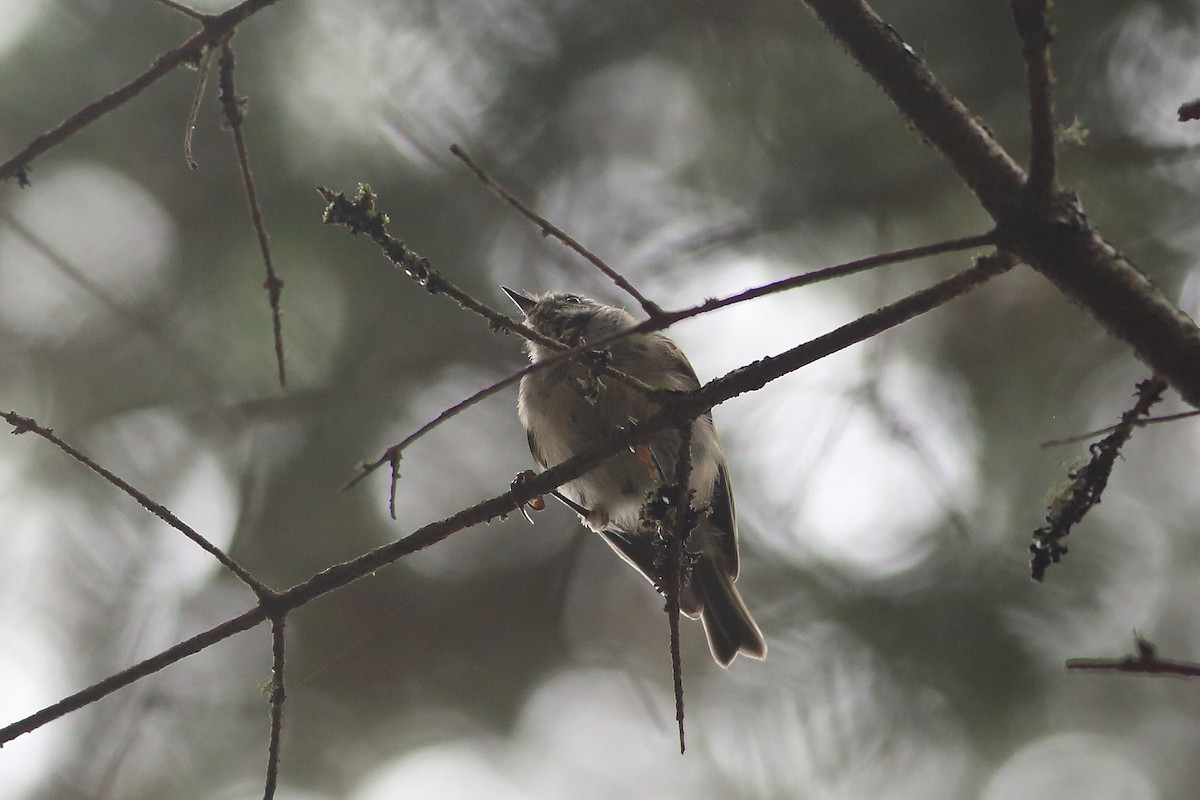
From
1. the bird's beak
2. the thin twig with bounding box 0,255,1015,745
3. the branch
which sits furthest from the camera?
the bird's beak

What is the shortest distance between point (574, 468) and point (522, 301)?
97.1 inches

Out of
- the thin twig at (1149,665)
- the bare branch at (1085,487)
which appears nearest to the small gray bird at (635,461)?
the bare branch at (1085,487)

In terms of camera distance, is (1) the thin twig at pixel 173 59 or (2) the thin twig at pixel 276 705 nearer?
(1) the thin twig at pixel 173 59

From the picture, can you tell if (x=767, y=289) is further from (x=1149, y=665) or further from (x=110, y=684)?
(x=110, y=684)

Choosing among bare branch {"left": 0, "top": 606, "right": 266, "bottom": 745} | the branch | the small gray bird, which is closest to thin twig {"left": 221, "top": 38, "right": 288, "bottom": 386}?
bare branch {"left": 0, "top": 606, "right": 266, "bottom": 745}

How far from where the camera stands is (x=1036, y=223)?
1365mm

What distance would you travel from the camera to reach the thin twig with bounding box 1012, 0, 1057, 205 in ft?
4.01

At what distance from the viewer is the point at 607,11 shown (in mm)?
4277

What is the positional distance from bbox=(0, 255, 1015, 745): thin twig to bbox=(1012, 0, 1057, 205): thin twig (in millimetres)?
142

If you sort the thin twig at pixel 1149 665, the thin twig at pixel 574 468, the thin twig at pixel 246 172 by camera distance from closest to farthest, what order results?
the thin twig at pixel 1149 665 → the thin twig at pixel 574 468 → the thin twig at pixel 246 172

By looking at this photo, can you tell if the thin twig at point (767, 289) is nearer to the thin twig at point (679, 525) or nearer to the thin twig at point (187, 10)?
the thin twig at point (679, 525)

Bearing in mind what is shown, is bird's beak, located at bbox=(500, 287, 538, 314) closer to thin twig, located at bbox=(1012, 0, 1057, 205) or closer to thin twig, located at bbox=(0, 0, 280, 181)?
thin twig, located at bbox=(0, 0, 280, 181)

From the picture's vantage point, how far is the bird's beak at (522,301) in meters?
4.27

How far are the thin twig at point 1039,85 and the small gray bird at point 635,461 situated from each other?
197 centimetres
